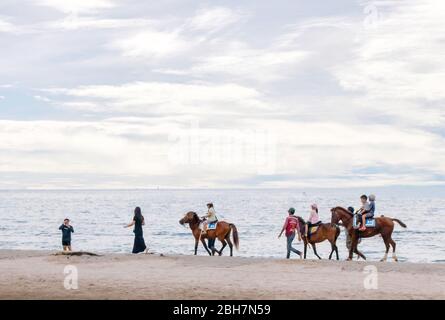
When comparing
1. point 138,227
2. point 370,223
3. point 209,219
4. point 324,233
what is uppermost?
point 209,219

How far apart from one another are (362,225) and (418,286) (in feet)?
24.0

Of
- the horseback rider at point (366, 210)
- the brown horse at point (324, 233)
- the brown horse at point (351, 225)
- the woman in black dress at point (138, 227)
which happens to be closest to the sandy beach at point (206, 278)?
the woman in black dress at point (138, 227)

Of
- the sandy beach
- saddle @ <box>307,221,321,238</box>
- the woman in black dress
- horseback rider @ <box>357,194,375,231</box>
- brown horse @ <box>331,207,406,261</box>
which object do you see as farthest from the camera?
the woman in black dress

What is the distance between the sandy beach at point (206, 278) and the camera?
1814cm

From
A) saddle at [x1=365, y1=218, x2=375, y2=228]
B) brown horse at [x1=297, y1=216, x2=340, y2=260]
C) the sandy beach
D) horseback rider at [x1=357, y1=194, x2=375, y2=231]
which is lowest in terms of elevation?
the sandy beach

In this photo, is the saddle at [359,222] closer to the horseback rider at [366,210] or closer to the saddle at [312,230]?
the horseback rider at [366,210]

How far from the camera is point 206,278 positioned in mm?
21609

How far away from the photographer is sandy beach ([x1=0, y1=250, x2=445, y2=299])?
18.1 metres

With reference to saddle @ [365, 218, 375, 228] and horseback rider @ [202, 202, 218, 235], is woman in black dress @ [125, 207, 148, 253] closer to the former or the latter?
horseback rider @ [202, 202, 218, 235]

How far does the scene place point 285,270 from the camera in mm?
23609

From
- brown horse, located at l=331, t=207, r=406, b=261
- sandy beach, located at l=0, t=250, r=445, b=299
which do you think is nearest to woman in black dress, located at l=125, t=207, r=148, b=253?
sandy beach, located at l=0, t=250, r=445, b=299

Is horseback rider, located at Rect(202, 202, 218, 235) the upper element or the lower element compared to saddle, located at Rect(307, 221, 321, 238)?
upper

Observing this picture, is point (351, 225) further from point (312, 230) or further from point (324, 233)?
point (312, 230)

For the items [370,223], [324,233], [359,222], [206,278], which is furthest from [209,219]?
[206,278]
